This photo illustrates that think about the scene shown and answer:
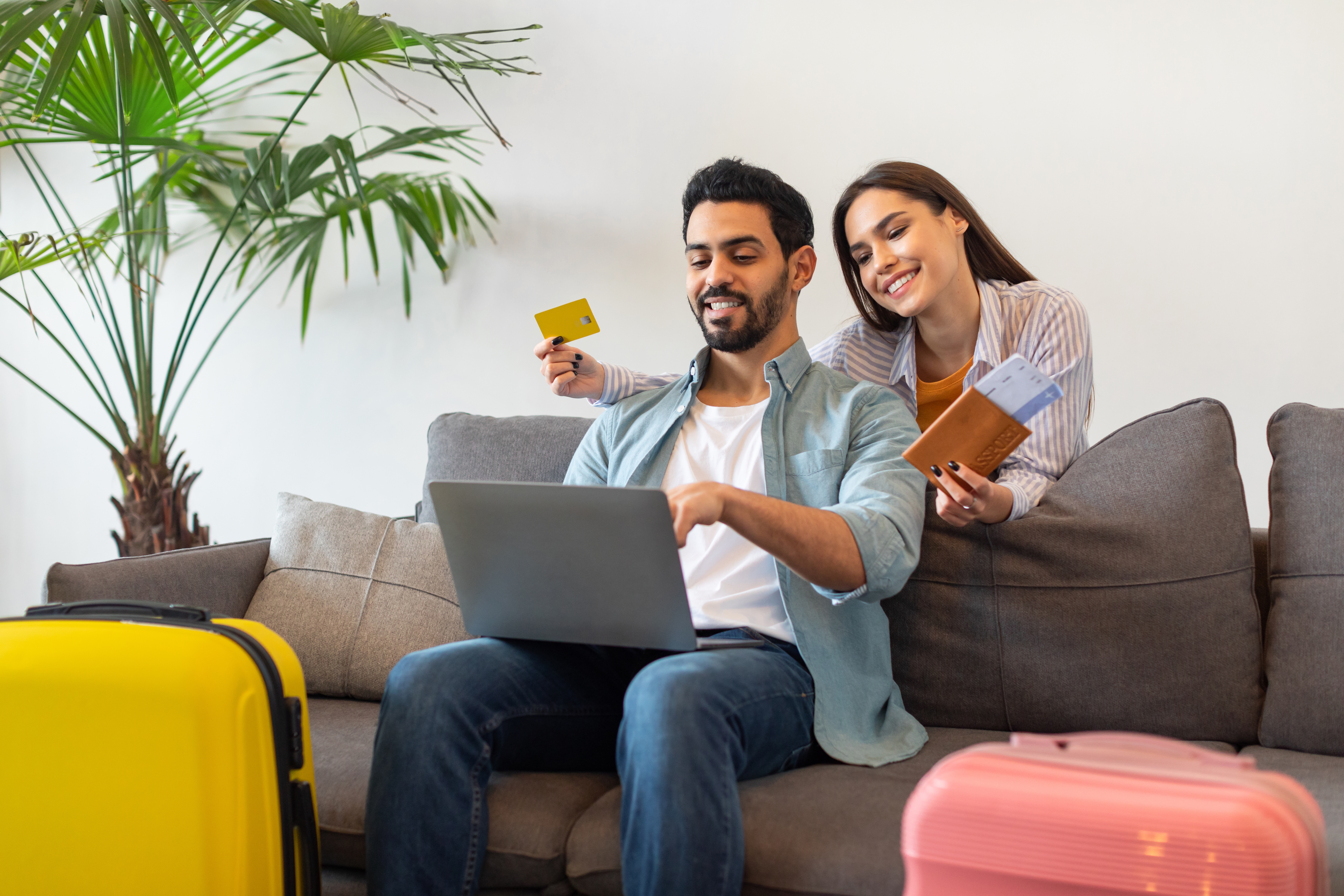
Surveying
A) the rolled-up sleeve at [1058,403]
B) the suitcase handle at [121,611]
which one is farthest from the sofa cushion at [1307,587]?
the suitcase handle at [121,611]

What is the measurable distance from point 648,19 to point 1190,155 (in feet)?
4.40

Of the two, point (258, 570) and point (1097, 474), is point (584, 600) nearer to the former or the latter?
point (1097, 474)

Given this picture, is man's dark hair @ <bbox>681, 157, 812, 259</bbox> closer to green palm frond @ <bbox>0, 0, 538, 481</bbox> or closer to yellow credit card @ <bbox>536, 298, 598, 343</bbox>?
yellow credit card @ <bbox>536, 298, 598, 343</bbox>

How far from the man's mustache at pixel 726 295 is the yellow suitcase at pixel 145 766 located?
86 centimetres

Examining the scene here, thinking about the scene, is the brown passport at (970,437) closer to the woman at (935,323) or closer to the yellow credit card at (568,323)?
the woman at (935,323)

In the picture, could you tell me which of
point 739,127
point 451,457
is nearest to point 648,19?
point 739,127

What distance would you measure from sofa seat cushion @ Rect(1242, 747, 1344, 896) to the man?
472mm

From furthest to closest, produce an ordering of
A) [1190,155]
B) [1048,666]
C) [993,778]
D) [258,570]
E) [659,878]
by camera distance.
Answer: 1. [1190,155]
2. [258,570]
3. [1048,666]
4. [659,878]
5. [993,778]

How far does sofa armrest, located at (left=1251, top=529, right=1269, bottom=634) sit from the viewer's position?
1560 mm

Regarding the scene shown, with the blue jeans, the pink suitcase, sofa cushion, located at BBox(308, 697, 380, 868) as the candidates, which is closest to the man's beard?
the blue jeans

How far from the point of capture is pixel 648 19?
2.56 meters

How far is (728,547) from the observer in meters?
1.47

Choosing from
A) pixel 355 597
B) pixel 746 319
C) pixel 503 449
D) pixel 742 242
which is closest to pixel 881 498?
pixel 746 319

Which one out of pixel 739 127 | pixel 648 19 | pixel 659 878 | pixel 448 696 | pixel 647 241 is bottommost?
pixel 659 878
